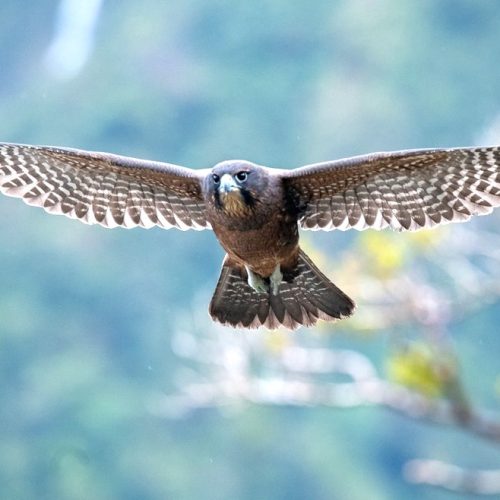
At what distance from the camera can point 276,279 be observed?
536cm

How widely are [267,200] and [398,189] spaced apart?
65cm

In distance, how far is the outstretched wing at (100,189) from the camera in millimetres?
5359

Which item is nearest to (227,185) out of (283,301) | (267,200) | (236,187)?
(236,187)

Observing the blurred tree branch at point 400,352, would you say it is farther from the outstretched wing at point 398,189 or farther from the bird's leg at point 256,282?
the bird's leg at point 256,282

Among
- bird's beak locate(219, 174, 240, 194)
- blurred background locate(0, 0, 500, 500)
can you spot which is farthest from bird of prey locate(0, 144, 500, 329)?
blurred background locate(0, 0, 500, 500)

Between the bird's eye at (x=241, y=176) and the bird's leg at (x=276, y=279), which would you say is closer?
the bird's eye at (x=241, y=176)

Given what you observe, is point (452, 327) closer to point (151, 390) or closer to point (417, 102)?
point (417, 102)

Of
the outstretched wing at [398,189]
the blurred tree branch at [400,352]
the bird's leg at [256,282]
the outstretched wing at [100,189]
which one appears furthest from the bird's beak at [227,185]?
the blurred tree branch at [400,352]

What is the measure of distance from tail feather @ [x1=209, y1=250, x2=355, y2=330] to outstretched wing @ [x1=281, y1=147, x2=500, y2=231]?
0.24m

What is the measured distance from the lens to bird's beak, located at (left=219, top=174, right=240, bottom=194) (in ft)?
15.6

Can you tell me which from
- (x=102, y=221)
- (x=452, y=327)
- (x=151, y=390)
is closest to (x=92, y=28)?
(x=151, y=390)

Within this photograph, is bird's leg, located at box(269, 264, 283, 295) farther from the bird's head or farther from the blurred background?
the blurred background

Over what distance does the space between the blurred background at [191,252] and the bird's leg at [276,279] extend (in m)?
6.81

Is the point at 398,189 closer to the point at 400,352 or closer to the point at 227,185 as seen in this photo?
the point at 227,185
